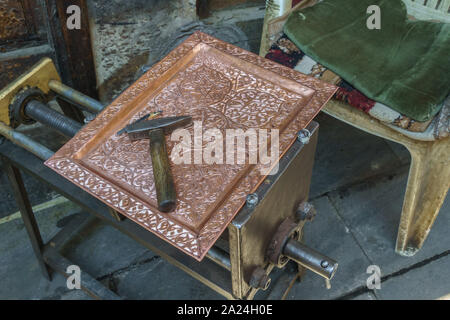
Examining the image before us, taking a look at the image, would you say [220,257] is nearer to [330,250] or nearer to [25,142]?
[25,142]

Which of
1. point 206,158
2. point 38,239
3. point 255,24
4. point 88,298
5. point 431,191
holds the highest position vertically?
point 206,158

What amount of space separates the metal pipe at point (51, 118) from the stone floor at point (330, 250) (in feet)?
2.72

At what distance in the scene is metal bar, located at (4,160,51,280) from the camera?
1646mm

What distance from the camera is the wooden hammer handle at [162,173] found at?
3.52 feet

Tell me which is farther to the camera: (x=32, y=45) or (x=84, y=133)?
(x=32, y=45)

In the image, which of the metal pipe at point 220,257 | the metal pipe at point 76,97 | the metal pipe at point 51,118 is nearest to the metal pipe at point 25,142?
the metal pipe at point 51,118

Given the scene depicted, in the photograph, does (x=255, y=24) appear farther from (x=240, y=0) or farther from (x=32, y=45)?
(x=32, y=45)

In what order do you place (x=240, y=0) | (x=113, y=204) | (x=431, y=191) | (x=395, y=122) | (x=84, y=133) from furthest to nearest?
(x=240, y=0) < (x=431, y=191) < (x=395, y=122) < (x=84, y=133) < (x=113, y=204)

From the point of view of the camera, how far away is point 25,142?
4.58 feet

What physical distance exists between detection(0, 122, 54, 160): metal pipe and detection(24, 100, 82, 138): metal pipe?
0.23 feet

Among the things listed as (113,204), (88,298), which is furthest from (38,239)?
(113,204)

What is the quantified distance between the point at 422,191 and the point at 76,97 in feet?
4.25

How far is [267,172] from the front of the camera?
3.81ft
